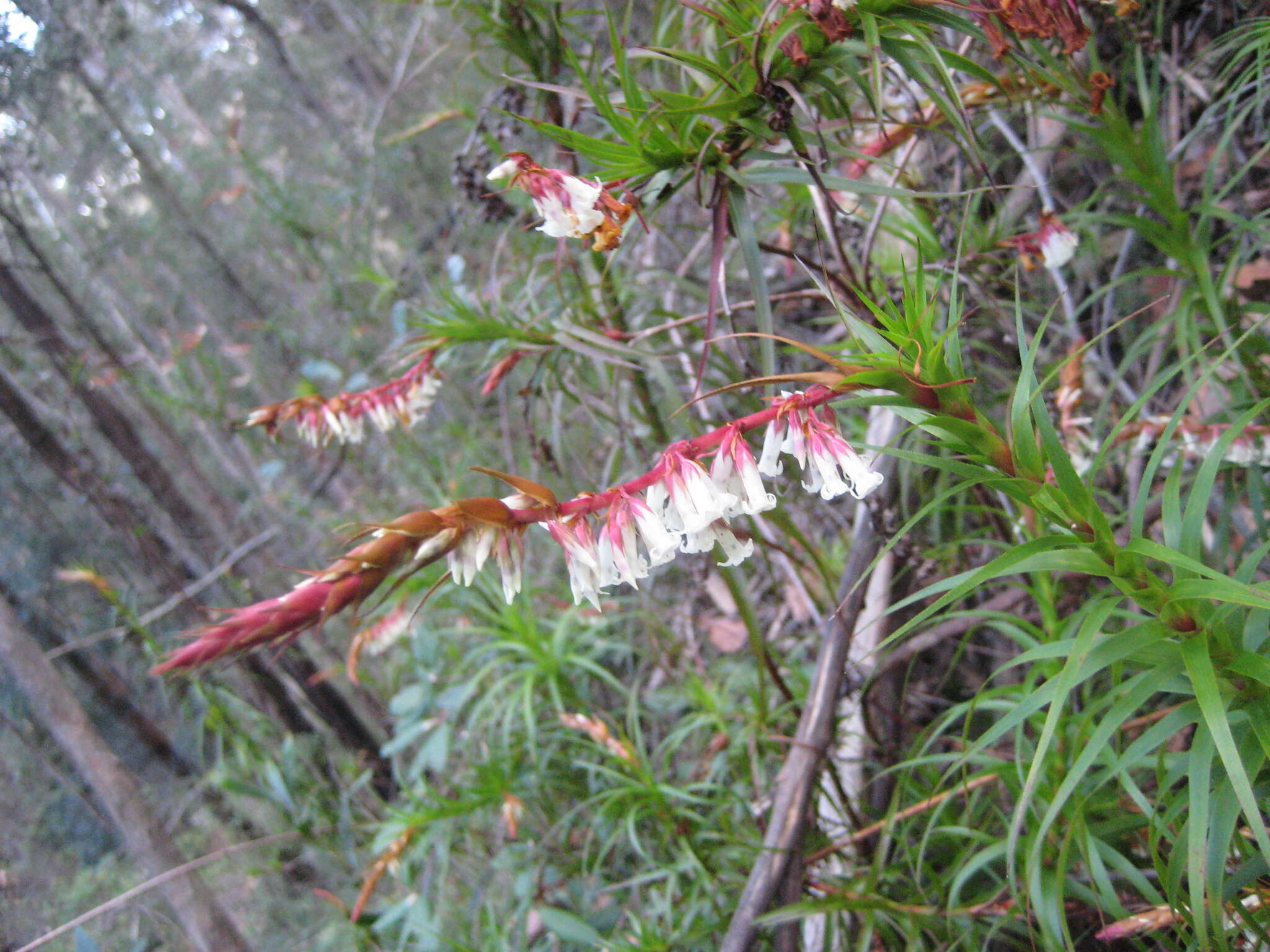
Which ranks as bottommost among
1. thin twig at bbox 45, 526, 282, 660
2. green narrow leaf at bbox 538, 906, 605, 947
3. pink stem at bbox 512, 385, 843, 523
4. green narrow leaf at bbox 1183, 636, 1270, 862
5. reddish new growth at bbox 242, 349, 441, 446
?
green narrow leaf at bbox 538, 906, 605, 947

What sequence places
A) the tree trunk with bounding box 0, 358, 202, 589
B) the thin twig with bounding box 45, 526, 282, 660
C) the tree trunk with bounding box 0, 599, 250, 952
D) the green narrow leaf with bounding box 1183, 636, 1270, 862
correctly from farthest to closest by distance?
1. the tree trunk with bounding box 0, 358, 202, 589
2. the thin twig with bounding box 45, 526, 282, 660
3. the tree trunk with bounding box 0, 599, 250, 952
4. the green narrow leaf with bounding box 1183, 636, 1270, 862

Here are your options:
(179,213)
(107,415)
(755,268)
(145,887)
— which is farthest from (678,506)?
(179,213)

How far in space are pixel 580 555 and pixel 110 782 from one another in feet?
5.74

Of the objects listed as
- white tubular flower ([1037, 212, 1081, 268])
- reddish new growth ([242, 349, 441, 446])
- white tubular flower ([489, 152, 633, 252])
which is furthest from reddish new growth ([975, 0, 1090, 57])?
reddish new growth ([242, 349, 441, 446])

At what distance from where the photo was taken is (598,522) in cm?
64

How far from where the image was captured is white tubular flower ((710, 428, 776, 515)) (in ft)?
1.85

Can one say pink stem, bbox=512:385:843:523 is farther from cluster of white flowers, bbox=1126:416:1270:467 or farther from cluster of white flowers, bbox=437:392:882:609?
cluster of white flowers, bbox=1126:416:1270:467

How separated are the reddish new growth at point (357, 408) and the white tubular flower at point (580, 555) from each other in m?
0.71

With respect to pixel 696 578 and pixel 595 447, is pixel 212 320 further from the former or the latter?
pixel 696 578

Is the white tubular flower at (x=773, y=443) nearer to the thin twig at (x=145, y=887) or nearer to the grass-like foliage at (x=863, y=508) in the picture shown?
the grass-like foliage at (x=863, y=508)

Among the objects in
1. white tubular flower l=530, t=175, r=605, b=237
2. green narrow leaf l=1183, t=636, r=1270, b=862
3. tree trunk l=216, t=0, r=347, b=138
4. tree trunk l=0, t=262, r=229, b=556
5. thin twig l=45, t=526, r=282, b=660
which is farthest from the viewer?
tree trunk l=216, t=0, r=347, b=138

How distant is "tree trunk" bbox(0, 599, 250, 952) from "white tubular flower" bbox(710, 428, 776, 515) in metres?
1.83

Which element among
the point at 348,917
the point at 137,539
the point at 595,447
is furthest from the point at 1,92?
the point at 348,917

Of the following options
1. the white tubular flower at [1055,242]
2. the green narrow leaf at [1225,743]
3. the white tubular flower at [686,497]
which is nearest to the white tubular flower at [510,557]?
the white tubular flower at [686,497]
